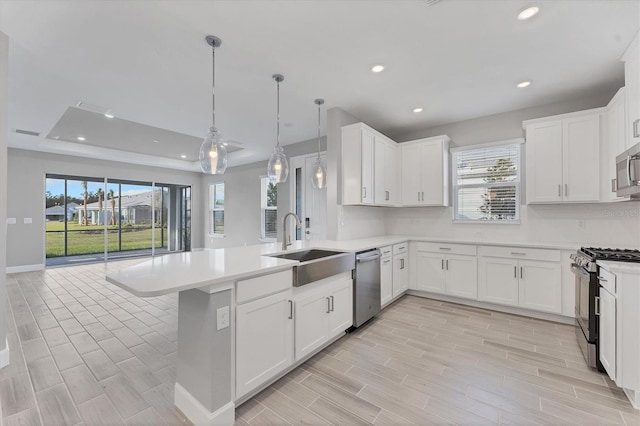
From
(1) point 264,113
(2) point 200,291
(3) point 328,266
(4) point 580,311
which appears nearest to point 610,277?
(4) point 580,311

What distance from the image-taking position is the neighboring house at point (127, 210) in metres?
6.98

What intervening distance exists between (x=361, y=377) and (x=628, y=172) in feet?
9.54

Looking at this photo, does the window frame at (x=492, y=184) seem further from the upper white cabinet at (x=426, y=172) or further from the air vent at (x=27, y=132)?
the air vent at (x=27, y=132)

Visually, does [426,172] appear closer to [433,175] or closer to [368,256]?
[433,175]

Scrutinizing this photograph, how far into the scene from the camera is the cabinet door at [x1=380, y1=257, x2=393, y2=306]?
3494 mm

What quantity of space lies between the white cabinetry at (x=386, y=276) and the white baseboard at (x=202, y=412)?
2263 millimetres

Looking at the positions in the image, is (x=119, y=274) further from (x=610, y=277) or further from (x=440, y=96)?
→ (x=440, y=96)

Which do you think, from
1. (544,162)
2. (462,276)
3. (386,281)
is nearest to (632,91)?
(544,162)

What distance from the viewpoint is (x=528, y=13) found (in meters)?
2.00

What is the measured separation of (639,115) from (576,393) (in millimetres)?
2329

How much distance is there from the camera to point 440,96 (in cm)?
343

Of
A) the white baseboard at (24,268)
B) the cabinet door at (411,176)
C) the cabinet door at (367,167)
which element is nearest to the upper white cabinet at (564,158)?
the cabinet door at (411,176)

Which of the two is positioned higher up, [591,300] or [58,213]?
[58,213]

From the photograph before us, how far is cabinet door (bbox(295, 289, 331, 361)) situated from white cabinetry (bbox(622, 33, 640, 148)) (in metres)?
3.10
